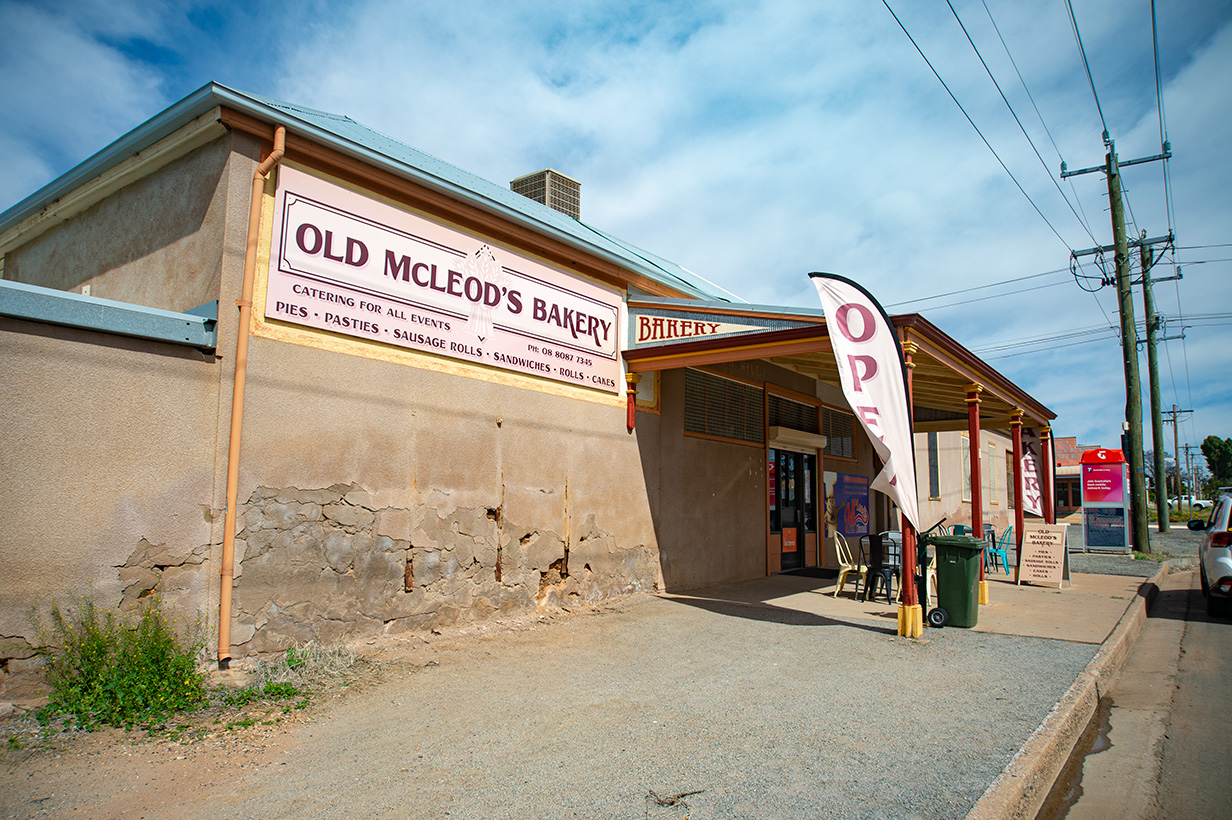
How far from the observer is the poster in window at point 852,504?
1581cm

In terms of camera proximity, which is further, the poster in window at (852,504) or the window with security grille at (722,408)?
the poster in window at (852,504)

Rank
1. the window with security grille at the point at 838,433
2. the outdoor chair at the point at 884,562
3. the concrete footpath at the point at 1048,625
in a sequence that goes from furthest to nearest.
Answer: the window with security grille at the point at 838,433 → the outdoor chair at the point at 884,562 → the concrete footpath at the point at 1048,625

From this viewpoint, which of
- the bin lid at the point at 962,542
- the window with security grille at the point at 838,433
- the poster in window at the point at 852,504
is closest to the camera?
the bin lid at the point at 962,542

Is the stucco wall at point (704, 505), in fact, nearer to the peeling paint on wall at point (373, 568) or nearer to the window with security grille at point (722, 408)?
the window with security grille at point (722, 408)

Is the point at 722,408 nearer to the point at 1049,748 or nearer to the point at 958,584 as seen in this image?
the point at 958,584

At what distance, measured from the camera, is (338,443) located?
6.56 m

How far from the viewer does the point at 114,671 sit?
16.0 feet

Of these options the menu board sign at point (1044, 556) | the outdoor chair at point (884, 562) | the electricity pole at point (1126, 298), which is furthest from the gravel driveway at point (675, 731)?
the electricity pole at point (1126, 298)

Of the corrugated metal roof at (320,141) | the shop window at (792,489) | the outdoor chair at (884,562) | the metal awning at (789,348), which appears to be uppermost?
the corrugated metal roof at (320,141)

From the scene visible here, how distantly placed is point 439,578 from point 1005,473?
1162 inches

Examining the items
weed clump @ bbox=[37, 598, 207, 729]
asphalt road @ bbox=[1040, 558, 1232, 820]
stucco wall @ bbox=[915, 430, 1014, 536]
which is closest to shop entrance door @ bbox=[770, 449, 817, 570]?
asphalt road @ bbox=[1040, 558, 1232, 820]

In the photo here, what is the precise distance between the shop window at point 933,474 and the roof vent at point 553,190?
53.0 feet

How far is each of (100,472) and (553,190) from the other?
9.72 metres

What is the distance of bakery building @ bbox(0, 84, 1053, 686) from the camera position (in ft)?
16.9
